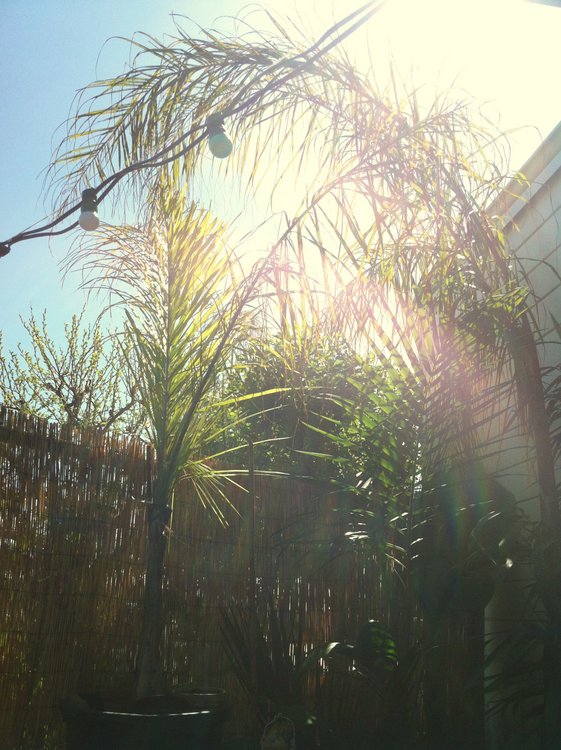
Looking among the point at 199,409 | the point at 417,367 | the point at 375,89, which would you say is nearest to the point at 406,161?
the point at 375,89

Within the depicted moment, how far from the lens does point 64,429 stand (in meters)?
3.13

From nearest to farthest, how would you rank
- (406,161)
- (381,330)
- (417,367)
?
(406,161) → (381,330) → (417,367)

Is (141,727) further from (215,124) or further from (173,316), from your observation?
(215,124)

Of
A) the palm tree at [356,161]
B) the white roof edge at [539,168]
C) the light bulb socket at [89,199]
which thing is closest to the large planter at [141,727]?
the palm tree at [356,161]

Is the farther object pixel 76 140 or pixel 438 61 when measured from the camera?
pixel 76 140

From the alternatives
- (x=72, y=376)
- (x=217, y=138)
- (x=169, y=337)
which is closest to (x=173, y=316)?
(x=169, y=337)

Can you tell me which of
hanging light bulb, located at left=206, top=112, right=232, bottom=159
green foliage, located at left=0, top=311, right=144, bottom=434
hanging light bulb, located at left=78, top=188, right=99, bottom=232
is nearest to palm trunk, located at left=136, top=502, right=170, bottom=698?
hanging light bulb, located at left=78, top=188, right=99, bottom=232

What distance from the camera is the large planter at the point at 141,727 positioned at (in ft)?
8.12

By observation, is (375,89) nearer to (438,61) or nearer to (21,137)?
(438,61)

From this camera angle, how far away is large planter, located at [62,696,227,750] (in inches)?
97.4

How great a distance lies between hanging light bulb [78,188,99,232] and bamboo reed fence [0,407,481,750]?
31.1 inches

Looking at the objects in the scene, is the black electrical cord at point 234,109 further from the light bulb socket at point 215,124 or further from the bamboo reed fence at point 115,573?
the bamboo reed fence at point 115,573

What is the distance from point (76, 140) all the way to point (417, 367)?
5.42ft

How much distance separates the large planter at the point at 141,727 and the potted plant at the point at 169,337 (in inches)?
0.9
